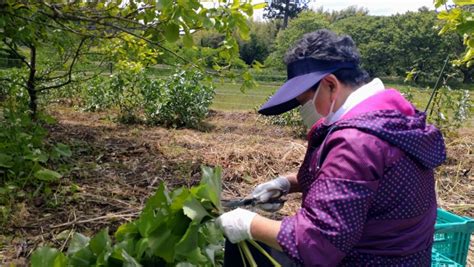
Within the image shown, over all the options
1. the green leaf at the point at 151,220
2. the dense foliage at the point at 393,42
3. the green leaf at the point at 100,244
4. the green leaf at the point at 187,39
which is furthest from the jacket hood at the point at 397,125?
the dense foliage at the point at 393,42

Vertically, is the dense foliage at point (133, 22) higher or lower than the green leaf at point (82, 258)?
higher

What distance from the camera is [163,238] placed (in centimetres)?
164

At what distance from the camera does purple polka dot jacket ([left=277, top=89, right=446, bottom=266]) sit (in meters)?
1.31

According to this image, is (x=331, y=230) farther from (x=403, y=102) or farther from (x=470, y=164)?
(x=470, y=164)

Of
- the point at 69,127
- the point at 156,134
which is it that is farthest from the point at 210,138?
the point at 69,127

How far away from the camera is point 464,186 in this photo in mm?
4789

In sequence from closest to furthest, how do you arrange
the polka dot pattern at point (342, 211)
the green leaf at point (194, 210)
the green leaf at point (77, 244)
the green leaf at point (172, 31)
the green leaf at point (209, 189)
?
the polka dot pattern at point (342, 211)
the green leaf at point (194, 210)
the green leaf at point (209, 189)
the green leaf at point (77, 244)
the green leaf at point (172, 31)

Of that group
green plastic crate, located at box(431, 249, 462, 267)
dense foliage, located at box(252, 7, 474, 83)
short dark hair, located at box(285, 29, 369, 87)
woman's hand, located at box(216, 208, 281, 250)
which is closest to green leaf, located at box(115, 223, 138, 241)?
woman's hand, located at box(216, 208, 281, 250)

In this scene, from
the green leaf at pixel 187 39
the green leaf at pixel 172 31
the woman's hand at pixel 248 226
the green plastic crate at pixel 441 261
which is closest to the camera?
the woman's hand at pixel 248 226

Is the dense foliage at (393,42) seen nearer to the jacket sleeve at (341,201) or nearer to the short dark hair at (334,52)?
A: the short dark hair at (334,52)

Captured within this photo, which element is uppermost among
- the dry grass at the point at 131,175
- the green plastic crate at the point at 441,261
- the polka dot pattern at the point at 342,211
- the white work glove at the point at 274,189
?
the polka dot pattern at the point at 342,211

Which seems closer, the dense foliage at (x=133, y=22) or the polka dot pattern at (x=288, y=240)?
the polka dot pattern at (x=288, y=240)

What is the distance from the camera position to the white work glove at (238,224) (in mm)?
1558

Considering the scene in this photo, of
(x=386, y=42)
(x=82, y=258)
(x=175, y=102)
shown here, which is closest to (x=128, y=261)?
(x=82, y=258)
